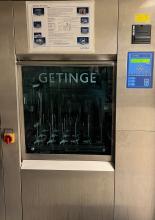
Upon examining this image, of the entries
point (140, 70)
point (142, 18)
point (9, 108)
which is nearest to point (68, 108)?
point (9, 108)

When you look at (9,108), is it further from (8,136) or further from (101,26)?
(101,26)

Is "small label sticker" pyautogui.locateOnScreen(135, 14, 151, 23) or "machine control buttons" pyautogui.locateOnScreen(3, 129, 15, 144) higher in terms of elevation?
"small label sticker" pyautogui.locateOnScreen(135, 14, 151, 23)

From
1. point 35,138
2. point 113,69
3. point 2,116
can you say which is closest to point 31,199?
point 35,138

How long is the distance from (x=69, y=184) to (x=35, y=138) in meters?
0.39

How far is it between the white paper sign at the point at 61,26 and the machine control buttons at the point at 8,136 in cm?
55

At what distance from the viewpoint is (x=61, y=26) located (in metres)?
1.80

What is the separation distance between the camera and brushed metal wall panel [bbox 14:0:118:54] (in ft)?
5.74

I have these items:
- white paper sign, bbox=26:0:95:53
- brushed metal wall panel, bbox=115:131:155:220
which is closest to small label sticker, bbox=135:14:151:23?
white paper sign, bbox=26:0:95:53

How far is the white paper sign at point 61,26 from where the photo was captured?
1768 mm

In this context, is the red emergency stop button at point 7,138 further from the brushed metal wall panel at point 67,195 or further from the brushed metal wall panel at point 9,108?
the brushed metal wall panel at point 67,195

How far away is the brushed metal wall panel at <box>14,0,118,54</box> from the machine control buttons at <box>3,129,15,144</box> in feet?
1.77

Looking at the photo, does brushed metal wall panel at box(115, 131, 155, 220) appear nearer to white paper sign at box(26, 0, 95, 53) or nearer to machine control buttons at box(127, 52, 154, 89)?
machine control buttons at box(127, 52, 154, 89)

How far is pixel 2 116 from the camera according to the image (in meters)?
1.92

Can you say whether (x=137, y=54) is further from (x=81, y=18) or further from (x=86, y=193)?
(x=86, y=193)
